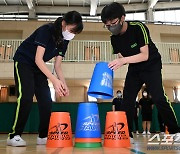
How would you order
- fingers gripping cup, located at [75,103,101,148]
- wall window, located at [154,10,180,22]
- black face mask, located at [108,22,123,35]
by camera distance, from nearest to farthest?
fingers gripping cup, located at [75,103,101,148], black face mask, located at [108,22,123,35], wall window, located at [154,10,180,22]

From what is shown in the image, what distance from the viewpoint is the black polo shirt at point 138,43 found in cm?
202

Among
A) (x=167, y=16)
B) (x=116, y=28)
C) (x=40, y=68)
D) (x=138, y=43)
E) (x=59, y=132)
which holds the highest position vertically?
(x=167, y=16)

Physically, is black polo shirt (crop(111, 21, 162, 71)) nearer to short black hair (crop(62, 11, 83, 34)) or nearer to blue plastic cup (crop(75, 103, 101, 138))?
short black hair (crop(62, 11, 83, 34))

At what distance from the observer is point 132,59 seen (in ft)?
6.32

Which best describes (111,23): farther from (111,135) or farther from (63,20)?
(111,135)

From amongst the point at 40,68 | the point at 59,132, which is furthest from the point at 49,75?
the point at 59,132

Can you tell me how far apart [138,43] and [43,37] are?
84 centimetres

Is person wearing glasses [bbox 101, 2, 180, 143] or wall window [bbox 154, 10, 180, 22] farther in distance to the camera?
wall window [bbox 154, 10, 180, 22]

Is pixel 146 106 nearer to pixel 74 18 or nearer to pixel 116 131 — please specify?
pixel 116 131

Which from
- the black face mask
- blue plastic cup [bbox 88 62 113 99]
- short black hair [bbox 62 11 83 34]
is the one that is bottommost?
blue plastic cup [bbox 88 62 113 99]

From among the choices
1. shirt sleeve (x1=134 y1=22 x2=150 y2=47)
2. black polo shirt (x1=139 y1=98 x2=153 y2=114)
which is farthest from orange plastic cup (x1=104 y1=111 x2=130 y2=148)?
black polo shirt (x1=139 y1=98 x2=153 y2=114)

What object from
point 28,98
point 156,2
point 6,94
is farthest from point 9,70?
point 156,2

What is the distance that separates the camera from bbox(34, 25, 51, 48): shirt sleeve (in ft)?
6.45

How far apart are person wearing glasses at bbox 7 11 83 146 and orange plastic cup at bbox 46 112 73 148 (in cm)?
22
